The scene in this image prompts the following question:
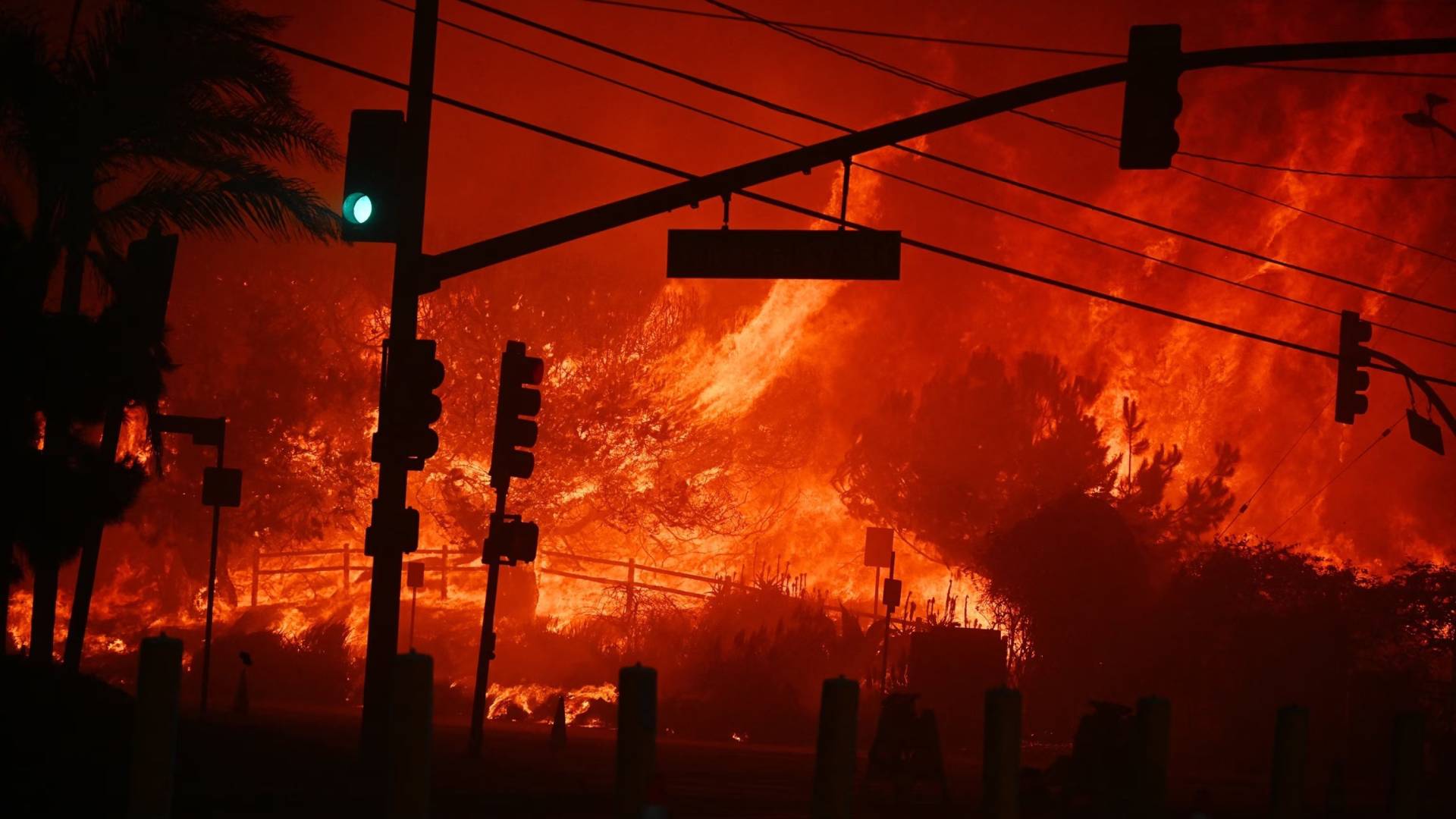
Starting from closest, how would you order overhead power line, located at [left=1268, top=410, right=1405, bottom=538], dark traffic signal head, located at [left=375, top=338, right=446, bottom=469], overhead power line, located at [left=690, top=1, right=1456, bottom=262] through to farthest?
1. dark traffic signal head, located at [left=375, top=338, right=446, bottom=469]
2. overhead power line, located at [left=690, top=1, right=1456, bottom=262]
3. overhead power line, located at [left=1268, top=410, right=1405, bottom=538]

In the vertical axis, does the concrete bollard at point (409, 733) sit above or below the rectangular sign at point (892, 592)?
below

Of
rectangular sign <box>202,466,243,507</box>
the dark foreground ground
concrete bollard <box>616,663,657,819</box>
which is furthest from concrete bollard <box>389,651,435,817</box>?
rectangular sign <box>202,466,243,507</box>

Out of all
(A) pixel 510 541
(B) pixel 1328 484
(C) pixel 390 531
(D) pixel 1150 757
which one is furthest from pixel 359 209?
(B) pixel 1328 484

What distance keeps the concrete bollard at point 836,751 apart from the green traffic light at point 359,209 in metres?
6.81

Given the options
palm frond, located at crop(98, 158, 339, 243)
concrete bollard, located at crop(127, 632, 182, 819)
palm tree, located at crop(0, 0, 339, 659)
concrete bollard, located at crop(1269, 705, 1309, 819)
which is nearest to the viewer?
concrete bollard, located at crop(127, 632, 182, 819)

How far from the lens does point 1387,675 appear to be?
2803 centimetres

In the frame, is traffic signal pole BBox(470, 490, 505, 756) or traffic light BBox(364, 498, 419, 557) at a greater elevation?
traffic light BBox(364, 498, 419, 557)

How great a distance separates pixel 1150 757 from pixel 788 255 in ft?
17.7

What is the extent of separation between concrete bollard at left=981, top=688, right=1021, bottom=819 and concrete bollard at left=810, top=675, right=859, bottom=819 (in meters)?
1.18

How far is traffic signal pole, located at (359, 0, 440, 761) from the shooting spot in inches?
548

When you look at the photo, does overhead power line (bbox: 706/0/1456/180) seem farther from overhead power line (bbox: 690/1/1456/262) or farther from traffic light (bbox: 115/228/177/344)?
traffic light (bbox: 115/228/177/344)

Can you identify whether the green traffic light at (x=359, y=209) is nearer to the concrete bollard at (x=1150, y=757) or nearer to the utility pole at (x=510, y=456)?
the utility pole at (x=510, y=456)

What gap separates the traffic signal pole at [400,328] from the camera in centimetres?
1392

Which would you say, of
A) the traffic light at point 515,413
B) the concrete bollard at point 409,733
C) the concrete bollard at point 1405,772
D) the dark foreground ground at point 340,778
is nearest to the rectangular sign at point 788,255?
the traffic light at point 515,413
